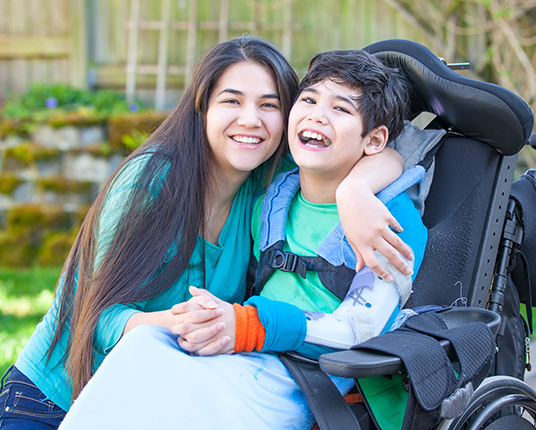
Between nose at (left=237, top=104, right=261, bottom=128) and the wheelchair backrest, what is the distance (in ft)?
1.63

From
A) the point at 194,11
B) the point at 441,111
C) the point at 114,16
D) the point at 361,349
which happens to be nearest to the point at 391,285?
the point at 361,349

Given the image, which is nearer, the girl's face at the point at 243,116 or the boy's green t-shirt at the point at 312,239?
the boy's green t-shirt at the point at 312,239

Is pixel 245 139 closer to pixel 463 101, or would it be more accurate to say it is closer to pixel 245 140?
pixel 245 140

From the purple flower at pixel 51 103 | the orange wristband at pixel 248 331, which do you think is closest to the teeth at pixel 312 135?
the orange wristband at pixel 248 331

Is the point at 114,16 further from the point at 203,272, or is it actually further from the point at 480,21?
the point at 203,272

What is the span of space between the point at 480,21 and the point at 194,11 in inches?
107

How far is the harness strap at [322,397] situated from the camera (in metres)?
1.22

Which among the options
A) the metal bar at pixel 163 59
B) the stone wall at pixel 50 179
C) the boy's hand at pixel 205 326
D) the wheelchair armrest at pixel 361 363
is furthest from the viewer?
the metal bar at pixel 163 59

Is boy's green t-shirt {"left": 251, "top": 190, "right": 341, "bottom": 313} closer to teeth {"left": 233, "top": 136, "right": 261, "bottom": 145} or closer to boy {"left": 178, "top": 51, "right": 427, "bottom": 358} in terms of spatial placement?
boy {"left": 178, "top": 51, "right": 427, "bottom": 358}

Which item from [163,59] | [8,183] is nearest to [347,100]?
[8,183]

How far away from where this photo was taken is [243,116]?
5.37 feet

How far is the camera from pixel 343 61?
1.62 meters

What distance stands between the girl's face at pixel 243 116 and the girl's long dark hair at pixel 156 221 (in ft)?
0.09

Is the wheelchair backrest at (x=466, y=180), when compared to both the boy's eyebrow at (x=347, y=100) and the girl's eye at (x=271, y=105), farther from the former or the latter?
the girl's eye at (x=271, y=105)
